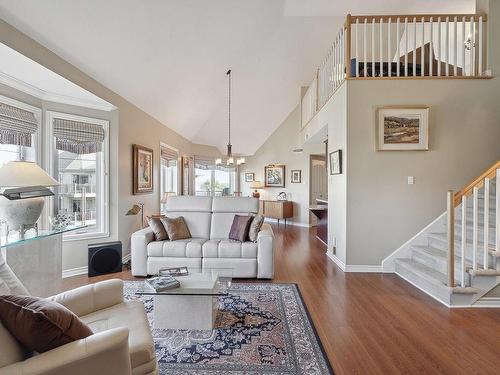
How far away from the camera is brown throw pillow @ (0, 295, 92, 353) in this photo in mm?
1075

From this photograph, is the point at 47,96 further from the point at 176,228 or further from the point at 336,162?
the point at 336,162

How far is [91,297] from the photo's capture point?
5.37ft

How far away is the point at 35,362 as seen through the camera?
102 centimetres

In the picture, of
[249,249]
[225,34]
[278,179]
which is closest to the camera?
[249,249]

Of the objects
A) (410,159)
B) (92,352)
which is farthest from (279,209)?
(92,352)

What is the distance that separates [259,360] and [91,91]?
142 inches

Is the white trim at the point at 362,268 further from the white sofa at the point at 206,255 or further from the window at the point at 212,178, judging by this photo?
the window at the point at 212,178

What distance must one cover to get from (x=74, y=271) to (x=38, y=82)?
242cm

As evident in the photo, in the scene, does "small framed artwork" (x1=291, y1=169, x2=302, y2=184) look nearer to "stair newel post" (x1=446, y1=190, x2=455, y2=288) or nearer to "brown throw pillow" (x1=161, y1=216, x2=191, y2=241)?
"brown throw pillow" (x1=161, y1=216, x2=191, y2=241)

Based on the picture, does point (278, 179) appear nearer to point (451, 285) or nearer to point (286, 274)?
point (286, 274)

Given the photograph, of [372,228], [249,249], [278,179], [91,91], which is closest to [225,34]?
[91,91]

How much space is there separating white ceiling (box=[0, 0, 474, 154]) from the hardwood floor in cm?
284

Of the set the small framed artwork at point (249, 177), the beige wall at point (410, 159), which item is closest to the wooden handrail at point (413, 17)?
the beige wall at point (410, 159)

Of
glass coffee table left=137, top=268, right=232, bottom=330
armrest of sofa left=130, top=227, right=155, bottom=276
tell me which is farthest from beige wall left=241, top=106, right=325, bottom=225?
glass coffee table left=137, top=268, right=232, bottom=330
